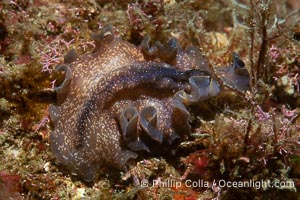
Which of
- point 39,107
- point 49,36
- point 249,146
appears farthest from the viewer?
point 49,36

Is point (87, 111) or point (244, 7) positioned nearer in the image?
point (87, 111)

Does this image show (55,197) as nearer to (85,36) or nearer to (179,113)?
(179,113)

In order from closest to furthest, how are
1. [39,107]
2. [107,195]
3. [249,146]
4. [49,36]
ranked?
[107,195], [249,146], [39,107], [49,36]

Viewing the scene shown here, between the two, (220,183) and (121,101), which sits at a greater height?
(121,101)

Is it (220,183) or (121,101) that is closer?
(220,183)

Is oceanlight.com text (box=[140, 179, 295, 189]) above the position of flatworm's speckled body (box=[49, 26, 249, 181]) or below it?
below

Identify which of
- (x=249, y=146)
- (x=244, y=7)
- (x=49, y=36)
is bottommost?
(x=249, y=146)

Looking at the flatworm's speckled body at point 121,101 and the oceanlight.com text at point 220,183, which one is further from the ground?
the flatworm's speckled body at point 121,101

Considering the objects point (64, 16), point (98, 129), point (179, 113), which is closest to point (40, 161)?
point (98, 129)
